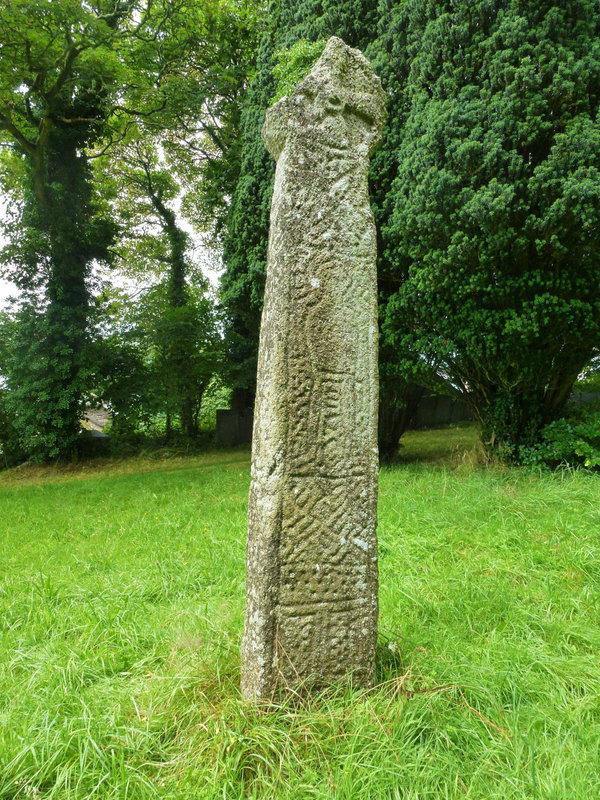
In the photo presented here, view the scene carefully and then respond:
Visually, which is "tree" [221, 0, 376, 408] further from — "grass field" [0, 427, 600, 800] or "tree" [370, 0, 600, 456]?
"grass field" [0, 427, 600, 800]

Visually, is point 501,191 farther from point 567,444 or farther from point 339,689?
point 339,689

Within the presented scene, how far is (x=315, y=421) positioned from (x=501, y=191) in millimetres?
4112

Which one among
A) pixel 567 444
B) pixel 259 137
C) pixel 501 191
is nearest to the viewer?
pixel 501 191

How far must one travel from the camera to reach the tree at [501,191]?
4.98 m

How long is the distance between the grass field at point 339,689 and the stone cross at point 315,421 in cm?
21

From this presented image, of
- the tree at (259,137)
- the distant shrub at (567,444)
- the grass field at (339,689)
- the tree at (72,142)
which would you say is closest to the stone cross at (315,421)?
the grass field at (339,689)

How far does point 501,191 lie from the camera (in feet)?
16.5

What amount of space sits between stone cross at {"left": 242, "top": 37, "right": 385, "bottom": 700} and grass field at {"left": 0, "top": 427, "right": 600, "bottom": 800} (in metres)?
0.21

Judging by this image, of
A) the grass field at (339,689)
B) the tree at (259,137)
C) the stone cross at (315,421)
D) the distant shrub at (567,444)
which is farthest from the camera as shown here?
the tree at (259,137)

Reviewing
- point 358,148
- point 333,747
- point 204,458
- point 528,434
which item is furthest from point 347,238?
point 204,458

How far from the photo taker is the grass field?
68.4 inches

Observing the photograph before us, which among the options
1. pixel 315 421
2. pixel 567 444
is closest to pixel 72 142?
pixel 567 444

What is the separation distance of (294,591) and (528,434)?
17.3ft

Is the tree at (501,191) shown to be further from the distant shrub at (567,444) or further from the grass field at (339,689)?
the grass field at (339,689)
